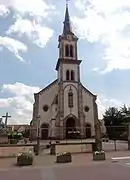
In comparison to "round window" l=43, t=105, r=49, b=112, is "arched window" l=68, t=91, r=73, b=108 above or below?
above

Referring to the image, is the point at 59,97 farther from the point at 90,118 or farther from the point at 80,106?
the point at 90,118

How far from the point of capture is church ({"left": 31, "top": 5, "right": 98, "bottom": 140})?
165 ft

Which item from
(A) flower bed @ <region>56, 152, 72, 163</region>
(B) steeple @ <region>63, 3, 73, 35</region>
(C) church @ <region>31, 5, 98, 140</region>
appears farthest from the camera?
(B) steeple @ <region>63, 3, 73, 35</region>

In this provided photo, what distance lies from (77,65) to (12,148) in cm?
4023

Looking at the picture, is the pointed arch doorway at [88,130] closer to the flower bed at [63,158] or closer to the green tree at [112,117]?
the green tree at [112,117]

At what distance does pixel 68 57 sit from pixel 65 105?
13.0m

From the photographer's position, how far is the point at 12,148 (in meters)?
18.7

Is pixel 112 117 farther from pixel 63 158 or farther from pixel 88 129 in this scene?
pixel 63 158

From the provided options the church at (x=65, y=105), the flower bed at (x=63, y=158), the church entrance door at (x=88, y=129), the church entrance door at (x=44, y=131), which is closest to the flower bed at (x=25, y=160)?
the flower bed at (x=63, y=158)

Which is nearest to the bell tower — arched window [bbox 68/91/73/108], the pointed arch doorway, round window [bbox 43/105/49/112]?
arched window [bbox 68/91/73/108]

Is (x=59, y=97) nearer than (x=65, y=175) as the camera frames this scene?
No

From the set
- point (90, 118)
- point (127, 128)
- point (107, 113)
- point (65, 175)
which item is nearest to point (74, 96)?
point (90, 118)

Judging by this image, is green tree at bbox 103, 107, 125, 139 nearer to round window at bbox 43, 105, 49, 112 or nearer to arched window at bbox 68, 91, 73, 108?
arched window at bbox 68, 91, 73, 108

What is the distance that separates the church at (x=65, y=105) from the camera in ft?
165
